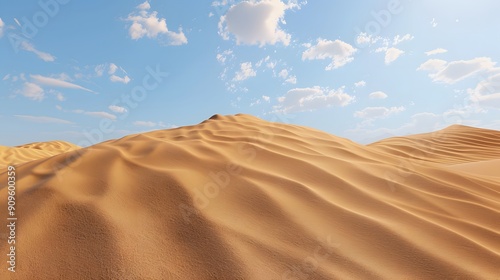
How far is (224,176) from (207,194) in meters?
0.31

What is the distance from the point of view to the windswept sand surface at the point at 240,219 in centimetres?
113

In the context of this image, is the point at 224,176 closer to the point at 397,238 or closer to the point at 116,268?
the point at 116,268

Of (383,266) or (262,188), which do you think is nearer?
(383,266)

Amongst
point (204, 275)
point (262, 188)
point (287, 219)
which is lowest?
point (204, 275)

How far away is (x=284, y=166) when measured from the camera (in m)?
2.22

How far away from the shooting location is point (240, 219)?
1.43 meters

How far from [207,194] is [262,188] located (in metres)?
0.34

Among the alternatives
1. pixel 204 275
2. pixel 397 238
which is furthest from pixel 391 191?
pixel 204 275

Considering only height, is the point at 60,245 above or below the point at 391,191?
below

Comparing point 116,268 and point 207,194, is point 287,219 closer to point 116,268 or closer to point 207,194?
point 207,194

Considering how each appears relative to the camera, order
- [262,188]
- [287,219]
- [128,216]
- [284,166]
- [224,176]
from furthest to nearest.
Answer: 1. [284,166]
2. [224,176]
3. [262,188]
4. [287,219]
5. [128,216]

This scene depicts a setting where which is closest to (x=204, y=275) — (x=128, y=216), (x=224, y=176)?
(x=128, y=216)

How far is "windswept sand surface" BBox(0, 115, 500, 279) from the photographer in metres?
1.13

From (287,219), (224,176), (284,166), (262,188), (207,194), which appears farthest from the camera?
(284,166)
